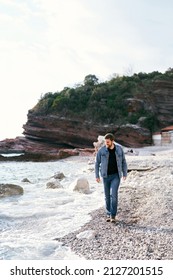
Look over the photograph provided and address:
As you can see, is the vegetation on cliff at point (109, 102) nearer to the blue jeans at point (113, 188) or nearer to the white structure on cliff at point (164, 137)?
the white structure on cliff at point (164, 137)

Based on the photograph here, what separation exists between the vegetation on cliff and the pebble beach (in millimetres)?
39281

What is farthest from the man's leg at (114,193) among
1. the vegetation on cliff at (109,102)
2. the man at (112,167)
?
the vegetation on cliff at (109,102)

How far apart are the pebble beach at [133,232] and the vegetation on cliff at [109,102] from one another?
3928 centimetres

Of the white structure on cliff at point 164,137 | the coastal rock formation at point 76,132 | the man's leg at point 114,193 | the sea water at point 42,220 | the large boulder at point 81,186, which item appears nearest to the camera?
the sea water at point 42,220

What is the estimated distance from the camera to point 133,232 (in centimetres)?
620

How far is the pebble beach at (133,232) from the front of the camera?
513 centimetres

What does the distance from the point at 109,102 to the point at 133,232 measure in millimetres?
45488

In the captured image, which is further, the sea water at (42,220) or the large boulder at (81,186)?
the large boulder at (81,186)

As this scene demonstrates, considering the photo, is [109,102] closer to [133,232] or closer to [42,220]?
[42,220]

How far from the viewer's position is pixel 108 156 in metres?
7.07

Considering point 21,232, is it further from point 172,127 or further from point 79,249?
point 172,127

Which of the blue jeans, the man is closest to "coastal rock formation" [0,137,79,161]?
the blue jeans

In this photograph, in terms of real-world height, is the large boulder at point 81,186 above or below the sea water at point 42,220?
above

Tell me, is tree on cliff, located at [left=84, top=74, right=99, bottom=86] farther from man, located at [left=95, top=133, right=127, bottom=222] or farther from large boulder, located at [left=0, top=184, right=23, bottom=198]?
man, located at [left=95, top=133, right=127, bottom=222]
